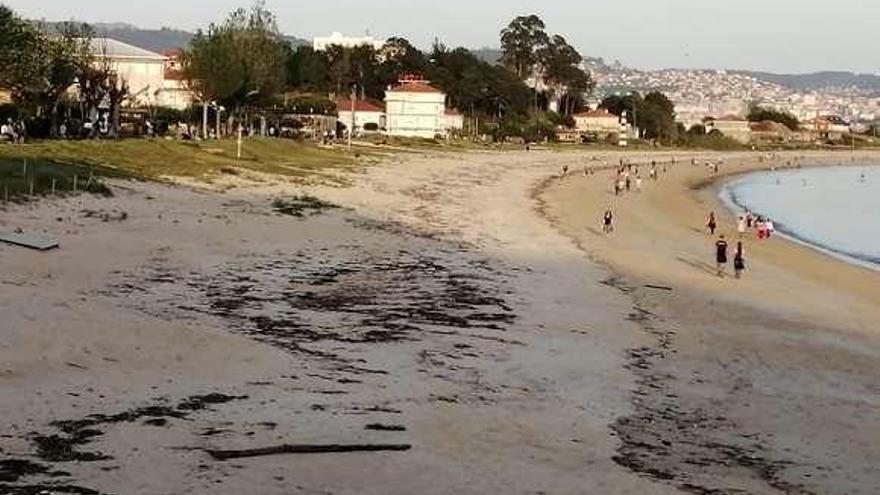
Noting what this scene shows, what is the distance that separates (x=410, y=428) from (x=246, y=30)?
60.8 meters

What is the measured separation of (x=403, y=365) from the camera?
12.6 metres

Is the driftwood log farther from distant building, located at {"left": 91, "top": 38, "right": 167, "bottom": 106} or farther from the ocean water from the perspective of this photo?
distant building, located at {"left": 91, "top": 38, "right": 167, "bottom": 106}

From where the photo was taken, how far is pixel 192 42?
65938 millimetres

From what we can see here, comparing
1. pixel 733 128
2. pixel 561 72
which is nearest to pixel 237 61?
pixel 561 72

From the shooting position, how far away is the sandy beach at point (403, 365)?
860 cm

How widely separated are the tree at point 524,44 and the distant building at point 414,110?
49.9m

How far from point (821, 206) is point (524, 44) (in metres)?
93.5

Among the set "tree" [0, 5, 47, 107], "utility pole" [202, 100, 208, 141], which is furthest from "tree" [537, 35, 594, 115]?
"tree" [0, 5, 47, 107]

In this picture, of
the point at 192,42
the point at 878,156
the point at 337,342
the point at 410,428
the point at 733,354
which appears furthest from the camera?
the point at 878,156

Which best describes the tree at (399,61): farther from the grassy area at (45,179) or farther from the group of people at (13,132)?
the grassy area at (45,179)

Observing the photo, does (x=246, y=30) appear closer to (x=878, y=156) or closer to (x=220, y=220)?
(x=220, y=220)

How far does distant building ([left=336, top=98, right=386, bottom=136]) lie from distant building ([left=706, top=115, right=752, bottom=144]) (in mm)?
82154

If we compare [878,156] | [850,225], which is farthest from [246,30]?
[878,156]

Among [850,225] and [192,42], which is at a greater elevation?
[192,42]
